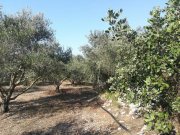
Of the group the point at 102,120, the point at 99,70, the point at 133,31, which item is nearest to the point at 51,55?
the point at 102,120

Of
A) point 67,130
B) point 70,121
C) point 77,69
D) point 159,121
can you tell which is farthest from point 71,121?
point 77,69

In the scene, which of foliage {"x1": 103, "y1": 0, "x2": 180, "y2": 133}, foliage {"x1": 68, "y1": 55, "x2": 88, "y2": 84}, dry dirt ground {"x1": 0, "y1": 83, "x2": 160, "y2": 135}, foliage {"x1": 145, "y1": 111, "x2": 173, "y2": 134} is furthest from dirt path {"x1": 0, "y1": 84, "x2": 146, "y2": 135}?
foliage {"x1": 68, "y1": 55, "x2": 88, "y2": 84}

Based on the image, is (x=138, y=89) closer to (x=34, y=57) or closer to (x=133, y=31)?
(x=133, y=31)

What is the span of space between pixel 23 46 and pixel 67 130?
7.15 m

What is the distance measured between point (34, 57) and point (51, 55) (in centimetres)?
312

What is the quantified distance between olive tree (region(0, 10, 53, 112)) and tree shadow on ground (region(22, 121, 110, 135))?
487 centimetres

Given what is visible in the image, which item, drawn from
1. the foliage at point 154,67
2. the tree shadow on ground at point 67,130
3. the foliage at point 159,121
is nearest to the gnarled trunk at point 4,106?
the tree shadow on ground at point 67,130

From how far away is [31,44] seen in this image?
75.6 ft

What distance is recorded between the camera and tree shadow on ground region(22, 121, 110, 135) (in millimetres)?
17688

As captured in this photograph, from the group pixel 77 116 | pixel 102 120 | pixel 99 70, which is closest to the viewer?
pixel 102 120

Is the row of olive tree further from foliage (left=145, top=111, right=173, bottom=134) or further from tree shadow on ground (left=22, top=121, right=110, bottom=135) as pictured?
foliage (left=145, top=111, right=173, bottom=134)

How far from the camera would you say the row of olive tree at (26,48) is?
69.6 ft

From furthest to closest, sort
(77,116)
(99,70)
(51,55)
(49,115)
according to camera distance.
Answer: (99,70) → (51,55) → (49,115) → (77,116)

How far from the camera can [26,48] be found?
22.6 meters
